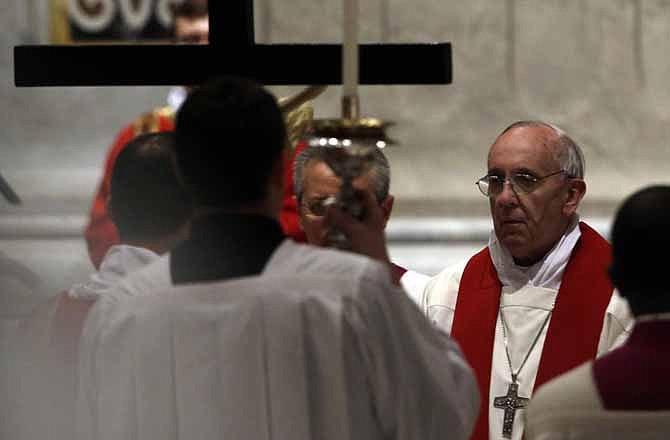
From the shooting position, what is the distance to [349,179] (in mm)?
2896

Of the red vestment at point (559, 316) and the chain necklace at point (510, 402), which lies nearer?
the chain necklace at point (510, 402)

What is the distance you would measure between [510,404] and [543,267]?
0.42 metres

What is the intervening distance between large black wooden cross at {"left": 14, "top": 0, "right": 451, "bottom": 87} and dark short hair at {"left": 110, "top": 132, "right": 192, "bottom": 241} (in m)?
0.16

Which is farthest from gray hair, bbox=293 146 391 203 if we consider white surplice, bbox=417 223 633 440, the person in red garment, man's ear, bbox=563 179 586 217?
the person in red garment

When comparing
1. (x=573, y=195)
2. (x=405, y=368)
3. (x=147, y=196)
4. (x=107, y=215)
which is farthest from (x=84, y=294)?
(x=107, y=215)

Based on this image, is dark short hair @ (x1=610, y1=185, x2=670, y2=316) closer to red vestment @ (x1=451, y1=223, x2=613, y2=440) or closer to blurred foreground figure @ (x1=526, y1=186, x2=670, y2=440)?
blurred foreground figure @ (x1=526, y1=186, x2=670, y2=440)

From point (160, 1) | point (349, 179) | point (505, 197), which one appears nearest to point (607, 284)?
point (505, 197)

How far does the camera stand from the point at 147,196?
377 centimetres

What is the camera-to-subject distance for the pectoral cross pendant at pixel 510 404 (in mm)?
4453

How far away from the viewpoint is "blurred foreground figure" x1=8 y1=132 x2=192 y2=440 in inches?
141

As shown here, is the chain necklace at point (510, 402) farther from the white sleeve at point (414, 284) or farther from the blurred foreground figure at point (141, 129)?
the blurred foreground figure at point (141, 129)

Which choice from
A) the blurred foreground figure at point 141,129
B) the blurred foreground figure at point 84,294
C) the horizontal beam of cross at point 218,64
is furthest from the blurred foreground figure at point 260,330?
the blurred foreground figure at point 141,129

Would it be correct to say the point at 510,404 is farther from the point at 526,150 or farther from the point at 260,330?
the point at 260,330

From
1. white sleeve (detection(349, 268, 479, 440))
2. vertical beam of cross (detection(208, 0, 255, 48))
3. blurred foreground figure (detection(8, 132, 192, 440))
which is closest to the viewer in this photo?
white sleeve (detection(349, 268, 479, 440))
